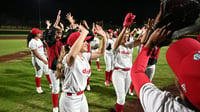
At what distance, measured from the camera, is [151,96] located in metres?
0.96

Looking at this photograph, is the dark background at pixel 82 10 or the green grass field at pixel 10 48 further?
the dark background at pixel 82 10

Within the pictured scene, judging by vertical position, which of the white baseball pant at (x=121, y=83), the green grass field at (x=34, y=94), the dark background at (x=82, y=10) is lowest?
the green grass field at (x=34, y=94)

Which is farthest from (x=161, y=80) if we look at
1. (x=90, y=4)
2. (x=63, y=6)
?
(x=63, y=6)

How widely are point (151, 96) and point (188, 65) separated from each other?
323mm

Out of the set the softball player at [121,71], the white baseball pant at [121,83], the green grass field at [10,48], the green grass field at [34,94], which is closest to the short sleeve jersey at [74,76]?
the softball player at [121,71]

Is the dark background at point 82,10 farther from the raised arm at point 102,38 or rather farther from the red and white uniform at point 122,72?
the raised arm at point 102,38

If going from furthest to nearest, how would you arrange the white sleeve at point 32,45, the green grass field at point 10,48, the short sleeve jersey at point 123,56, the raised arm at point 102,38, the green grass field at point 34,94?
the green grass field at point 10,48
the white sleeve at point 32,45
the green grass field at point 34,94
the short sleeve jersey at point 123,56
the raised arm at point 102,38

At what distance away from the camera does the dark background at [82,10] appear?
52.1 m

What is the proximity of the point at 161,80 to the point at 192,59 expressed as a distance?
21.3ft

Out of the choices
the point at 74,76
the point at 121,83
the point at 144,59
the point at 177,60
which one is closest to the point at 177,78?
the point at 177,60

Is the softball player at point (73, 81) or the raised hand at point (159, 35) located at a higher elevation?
the raised hand at point (159, 35)

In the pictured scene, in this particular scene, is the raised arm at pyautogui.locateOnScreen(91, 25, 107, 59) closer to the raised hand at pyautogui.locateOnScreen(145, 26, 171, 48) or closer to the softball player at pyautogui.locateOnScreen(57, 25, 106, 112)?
the softball player at pyautogui.locateOnScreen(57, 25, 106, 112)

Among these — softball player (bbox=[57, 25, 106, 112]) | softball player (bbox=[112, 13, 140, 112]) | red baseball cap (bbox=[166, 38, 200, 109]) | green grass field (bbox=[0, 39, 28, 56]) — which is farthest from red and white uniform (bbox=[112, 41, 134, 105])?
green grass field (bbox=[0, 39, 28, 56])

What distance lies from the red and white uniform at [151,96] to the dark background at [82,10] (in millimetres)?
50511
